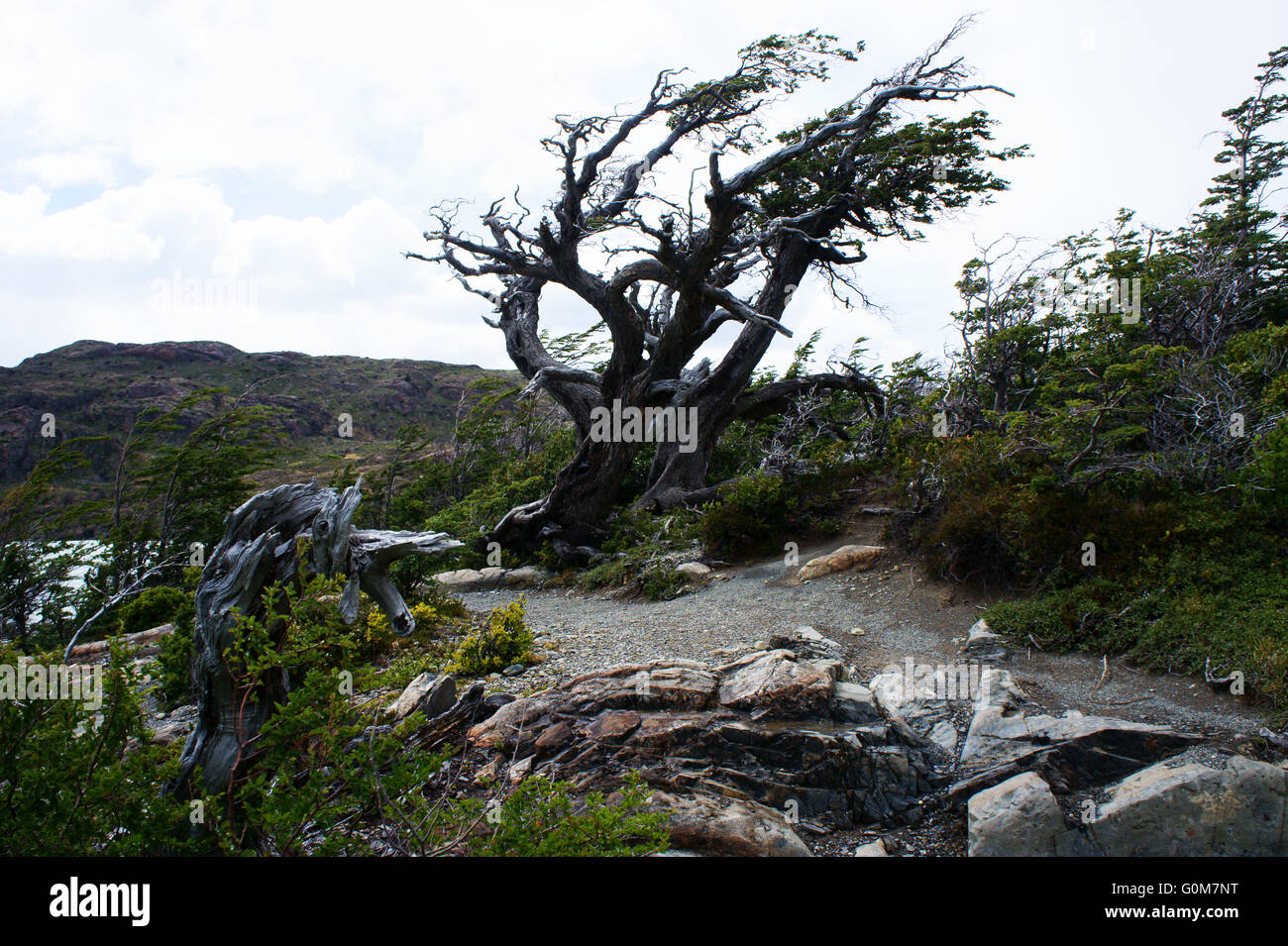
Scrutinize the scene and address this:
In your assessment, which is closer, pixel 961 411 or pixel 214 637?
pixel 214 637

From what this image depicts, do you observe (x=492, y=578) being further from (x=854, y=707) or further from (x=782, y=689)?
Answer: (x=854, y=707)

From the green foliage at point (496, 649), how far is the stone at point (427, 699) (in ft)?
3.23

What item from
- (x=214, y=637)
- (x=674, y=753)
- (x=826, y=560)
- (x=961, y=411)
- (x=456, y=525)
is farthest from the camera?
(x=456, y=525)

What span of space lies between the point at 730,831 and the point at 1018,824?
4.95 ft

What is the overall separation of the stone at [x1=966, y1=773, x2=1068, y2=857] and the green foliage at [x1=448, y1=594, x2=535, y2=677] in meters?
4.25

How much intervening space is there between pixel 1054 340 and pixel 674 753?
1150cm

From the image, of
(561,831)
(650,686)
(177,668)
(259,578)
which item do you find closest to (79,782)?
(259,578)

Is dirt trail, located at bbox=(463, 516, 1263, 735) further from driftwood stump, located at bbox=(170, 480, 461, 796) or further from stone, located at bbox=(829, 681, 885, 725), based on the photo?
driftwood stump, located at bbox=(170, 480, 461, 796)

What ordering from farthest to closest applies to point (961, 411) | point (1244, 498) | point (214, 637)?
point (961, 411) < point (1244, 498) < point (214, 637)

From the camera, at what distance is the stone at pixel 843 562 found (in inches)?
339

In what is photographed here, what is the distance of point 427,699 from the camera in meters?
5.05

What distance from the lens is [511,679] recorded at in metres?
6.16

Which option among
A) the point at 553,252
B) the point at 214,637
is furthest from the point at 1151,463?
the point at 553,252
